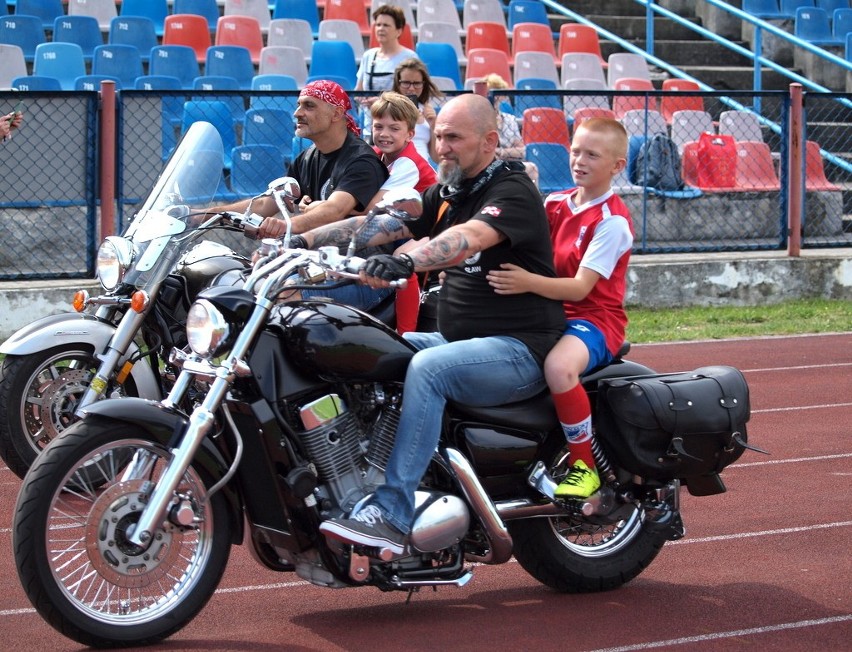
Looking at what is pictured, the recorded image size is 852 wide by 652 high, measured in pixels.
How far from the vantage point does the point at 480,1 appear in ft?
54.2

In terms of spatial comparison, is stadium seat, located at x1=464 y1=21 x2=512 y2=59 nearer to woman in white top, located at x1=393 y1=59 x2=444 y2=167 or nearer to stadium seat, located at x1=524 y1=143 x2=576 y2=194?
stadium seat, located at x1=524 y1=143 x2=576 y2=194

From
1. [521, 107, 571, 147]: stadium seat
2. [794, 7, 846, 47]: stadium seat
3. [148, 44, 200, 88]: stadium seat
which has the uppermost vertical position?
[794, 7, 846, 47]: stadium seat

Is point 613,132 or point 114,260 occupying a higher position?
point 613,132

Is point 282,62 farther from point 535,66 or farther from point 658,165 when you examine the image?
point 658,165

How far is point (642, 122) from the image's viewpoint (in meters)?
12.7

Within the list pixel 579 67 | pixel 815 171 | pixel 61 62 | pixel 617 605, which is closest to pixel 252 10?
pixel 61 62

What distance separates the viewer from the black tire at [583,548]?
482 centimetres

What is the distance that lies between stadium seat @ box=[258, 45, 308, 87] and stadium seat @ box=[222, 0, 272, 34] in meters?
1.48

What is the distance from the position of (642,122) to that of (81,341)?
25.9 ft

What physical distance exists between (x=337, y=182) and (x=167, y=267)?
3.38 feet

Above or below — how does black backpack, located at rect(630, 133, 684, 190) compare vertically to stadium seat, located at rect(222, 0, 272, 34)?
below

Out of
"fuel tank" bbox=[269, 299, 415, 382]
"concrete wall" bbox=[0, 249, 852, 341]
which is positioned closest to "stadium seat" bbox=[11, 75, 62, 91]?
"concrete wall" bbox=[0, 249, 852, 341]

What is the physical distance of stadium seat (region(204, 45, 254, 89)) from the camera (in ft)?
44.3

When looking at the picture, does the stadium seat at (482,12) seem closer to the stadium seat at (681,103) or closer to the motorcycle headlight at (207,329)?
the stadium seat at (681,103)
